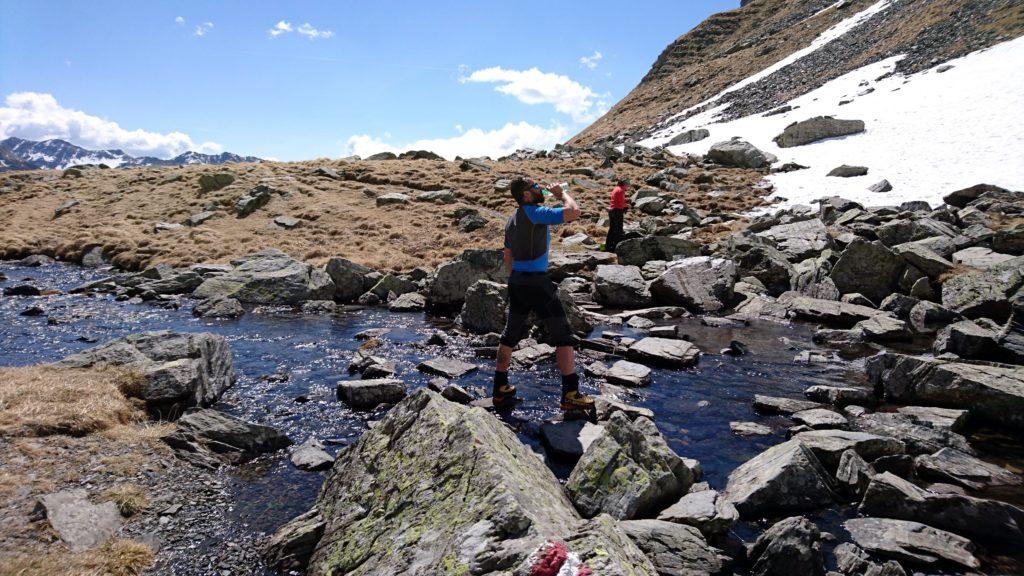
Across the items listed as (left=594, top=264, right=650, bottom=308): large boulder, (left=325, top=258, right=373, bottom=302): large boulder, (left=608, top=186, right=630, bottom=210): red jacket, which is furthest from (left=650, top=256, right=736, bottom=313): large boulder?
(left=325, top=258, right=373, bottom=302): large boulder

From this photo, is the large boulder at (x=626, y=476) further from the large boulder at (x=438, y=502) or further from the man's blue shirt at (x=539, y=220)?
the man's blue shirt at (x=539, y=220)

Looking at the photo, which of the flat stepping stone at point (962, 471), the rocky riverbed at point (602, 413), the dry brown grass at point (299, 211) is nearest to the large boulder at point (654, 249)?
the rocky riverbed at point (602, 413)

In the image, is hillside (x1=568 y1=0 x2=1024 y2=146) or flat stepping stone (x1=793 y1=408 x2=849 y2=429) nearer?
flat stepping stone (x1=793 y1=408 x2=849 y2=429)

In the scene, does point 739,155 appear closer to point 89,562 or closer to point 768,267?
point 768,267

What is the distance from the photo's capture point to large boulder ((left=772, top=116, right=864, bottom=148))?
49375 millimetres

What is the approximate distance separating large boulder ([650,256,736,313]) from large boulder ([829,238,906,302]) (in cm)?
408

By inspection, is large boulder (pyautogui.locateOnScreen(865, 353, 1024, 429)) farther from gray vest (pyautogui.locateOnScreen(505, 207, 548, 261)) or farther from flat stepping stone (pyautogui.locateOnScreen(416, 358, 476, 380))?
flat stepping stone (pyautogui.locateOnScreen(416, 358, 476, 380))

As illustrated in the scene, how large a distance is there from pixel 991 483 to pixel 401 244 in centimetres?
2732

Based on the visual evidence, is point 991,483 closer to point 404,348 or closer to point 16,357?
point 404,348

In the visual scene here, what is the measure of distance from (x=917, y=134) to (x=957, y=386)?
43.6 meters

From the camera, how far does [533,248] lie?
9.65m

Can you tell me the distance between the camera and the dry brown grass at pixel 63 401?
7.68 metres

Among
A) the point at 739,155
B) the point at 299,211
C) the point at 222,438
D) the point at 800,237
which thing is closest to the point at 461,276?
the point at 222,438

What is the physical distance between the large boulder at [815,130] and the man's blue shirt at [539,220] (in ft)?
171
